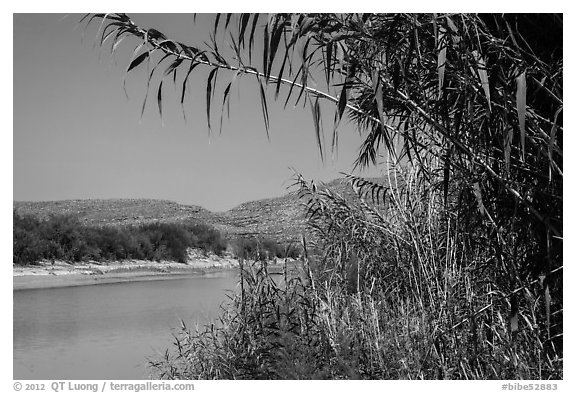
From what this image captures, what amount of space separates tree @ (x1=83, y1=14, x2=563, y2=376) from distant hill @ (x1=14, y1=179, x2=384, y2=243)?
5.31 meters

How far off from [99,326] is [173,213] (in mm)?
10113

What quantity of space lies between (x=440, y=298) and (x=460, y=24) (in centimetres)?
149

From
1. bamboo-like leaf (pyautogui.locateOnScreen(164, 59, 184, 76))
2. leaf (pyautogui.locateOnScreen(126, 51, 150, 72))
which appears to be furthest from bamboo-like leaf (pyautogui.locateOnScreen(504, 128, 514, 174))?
leaf (pyautogui.locateOnScreen(126, 51, 150, 72))

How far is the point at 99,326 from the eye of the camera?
23.7ft

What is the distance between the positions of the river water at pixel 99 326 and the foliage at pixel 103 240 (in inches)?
63.8

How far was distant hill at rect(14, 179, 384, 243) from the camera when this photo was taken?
10.2m

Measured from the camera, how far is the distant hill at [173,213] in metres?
10.2

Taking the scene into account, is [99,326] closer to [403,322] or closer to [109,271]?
[403,322]

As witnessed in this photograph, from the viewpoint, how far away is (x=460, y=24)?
139 inches

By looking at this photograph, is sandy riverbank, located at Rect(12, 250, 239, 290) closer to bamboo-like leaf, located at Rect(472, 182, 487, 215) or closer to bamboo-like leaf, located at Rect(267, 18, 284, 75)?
bamboo-like leaf, located at Rect(472, 182, 487, 215)

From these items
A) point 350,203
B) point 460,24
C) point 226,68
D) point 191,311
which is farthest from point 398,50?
point 191,311

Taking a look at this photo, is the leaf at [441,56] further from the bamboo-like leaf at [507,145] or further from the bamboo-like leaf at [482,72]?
the bamboo-like leaf at [507,145]

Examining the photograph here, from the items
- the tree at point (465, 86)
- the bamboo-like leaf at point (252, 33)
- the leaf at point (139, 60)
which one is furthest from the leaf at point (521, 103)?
the leaf at point (139, 60)
